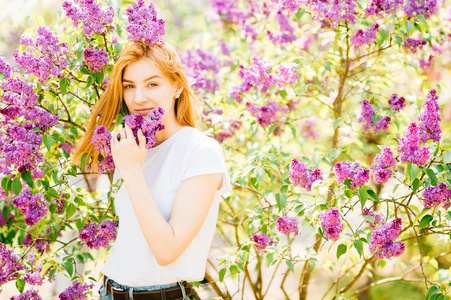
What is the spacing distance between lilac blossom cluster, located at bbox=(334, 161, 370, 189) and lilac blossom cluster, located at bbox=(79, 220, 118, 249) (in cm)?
100

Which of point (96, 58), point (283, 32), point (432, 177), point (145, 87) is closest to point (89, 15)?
point (96, 58)

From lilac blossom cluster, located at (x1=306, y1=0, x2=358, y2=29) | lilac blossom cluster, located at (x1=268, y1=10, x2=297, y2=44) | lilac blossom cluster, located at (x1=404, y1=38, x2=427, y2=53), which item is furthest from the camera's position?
lilac blossom cluster, located at (x1=268, y1=10, x2=297, y2=44)

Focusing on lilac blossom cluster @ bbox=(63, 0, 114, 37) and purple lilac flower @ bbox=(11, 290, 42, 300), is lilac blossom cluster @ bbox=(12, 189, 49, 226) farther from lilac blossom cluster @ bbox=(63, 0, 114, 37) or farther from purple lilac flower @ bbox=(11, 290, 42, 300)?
lilac blossom cluster @ bbox=(63, 0, 114, 37)

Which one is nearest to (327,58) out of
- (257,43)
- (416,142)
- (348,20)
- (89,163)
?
(348,20)

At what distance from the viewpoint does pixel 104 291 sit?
5.60 ft

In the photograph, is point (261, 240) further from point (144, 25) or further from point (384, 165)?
point (144, 25)

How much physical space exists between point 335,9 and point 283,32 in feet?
2.95

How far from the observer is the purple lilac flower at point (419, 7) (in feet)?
7.11

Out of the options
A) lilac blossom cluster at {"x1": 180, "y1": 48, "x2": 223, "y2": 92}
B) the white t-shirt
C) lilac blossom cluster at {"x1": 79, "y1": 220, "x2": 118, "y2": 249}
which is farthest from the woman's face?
lilac blossom cluster at {"x1": 180, "y1": 48, "x2": 223, "y2": 92}

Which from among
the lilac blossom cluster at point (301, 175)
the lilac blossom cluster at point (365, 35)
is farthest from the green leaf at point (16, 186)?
the lilac blossom cluster at point (365, 35)

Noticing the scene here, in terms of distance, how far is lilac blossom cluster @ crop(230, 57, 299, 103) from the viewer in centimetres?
231

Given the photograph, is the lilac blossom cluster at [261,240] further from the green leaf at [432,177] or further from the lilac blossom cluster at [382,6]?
the lilac blossom cluster at [382,6]

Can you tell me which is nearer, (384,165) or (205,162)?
(205,162)

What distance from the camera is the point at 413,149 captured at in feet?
5.31
